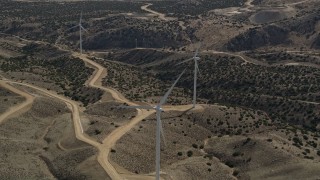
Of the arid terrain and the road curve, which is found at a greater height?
the road curve

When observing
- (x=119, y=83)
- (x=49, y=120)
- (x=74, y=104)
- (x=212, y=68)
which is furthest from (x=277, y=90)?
(x=49, y=120)

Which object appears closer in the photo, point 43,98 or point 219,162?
point 219,162

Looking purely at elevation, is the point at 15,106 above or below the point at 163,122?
above

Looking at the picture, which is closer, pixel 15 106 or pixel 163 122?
pixel 163 122

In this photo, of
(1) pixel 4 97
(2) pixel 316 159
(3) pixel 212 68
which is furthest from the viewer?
(3) pixel 212 68

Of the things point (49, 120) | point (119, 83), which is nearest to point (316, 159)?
point (49, 120)

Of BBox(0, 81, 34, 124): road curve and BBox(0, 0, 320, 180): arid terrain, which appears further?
BBox(0, 81, 34, 124): road curve

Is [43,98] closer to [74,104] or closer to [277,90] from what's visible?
[74,104]

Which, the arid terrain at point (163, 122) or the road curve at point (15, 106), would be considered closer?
the arid terrain at point (163, 122)

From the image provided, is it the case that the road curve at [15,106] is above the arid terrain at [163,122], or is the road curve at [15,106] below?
above

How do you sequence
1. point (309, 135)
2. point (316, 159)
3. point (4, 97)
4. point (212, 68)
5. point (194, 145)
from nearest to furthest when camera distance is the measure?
point (316, 159) → point (194, 145) → point (309, 135) → point (4, 97) → point (212, 68)
